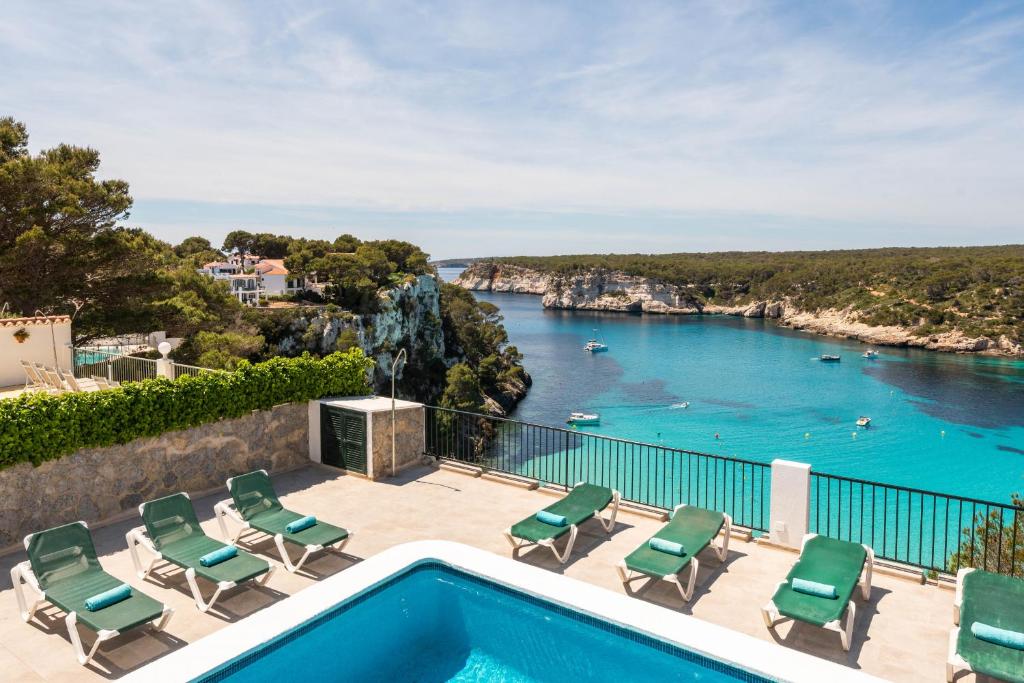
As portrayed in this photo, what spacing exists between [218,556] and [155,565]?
1.40m

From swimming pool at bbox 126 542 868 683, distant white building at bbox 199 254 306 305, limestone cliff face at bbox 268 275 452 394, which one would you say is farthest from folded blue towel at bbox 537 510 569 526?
distant white building at bbox 199 254 306 305

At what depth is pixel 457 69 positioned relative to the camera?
65.4 ft

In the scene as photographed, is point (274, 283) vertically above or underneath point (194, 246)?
underneath

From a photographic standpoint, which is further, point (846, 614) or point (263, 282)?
point (263, 282)

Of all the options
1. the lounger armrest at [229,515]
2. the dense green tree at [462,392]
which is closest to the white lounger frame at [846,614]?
the lounger armrest at [229,515]

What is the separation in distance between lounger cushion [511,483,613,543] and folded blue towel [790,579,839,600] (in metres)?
2.46

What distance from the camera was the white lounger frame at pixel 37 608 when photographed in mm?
5109

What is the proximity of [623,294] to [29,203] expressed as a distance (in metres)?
114

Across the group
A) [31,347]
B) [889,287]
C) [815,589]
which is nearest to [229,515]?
[815,589]

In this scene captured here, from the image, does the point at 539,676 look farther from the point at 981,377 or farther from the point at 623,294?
the point at 623,294

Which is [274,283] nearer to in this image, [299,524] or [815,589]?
[299,524]

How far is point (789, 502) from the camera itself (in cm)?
738

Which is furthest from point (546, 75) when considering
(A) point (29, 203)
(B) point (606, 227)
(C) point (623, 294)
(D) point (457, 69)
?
(C) point (623, 294)

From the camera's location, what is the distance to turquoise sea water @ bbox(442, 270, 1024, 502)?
1612 inches
